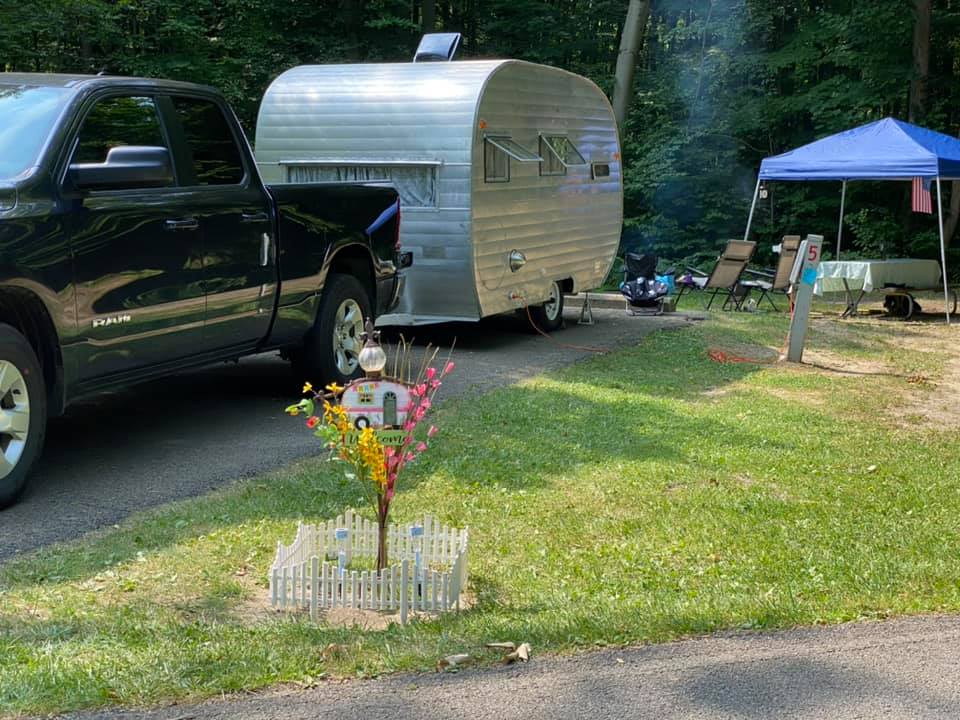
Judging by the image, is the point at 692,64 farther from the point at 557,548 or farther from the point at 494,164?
the point at 557,548

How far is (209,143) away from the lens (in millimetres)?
6984

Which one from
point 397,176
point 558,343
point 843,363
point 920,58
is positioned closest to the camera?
point 397,176

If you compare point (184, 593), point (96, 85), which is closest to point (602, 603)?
point (184, 593)

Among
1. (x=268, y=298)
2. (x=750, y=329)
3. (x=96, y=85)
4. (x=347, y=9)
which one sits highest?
(x=347, y=9)

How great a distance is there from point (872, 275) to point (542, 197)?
600 centimetres

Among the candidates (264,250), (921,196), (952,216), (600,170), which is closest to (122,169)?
(264,250)

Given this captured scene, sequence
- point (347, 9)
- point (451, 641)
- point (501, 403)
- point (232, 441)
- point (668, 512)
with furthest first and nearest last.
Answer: point (347, 9) < point (501, 403) < point (232, 441) < point (668, 512) < point (451, 641)

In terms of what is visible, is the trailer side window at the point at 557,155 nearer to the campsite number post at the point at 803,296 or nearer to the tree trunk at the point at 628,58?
the campsite number post at the point at 803,296

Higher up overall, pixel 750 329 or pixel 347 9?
pixel 347 9

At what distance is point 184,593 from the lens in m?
4.41

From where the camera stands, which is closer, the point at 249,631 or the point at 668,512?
the point at 249,631

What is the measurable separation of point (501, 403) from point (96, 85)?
3623 mm

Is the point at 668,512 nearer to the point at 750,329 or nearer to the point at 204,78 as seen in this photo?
the point at 750,329

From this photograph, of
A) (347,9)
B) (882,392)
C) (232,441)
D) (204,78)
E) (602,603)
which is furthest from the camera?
(347,9)
